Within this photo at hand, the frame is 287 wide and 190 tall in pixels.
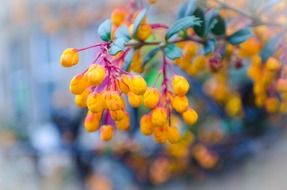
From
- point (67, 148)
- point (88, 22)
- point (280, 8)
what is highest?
point (88, 22)

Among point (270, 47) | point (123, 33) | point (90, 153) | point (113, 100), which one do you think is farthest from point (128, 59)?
point (90, 153)

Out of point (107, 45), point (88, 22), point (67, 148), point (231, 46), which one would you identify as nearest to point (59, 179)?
point (67, 148)

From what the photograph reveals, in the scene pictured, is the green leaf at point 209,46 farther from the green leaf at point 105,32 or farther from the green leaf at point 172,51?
the green leaf at point 105,32

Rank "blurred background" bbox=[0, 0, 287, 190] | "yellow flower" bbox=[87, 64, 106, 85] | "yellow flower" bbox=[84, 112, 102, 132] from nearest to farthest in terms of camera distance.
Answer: "yellow flower" bbox=[87, 64, 106, 85] → "yellow flower" bbox=[84, 112, 102, 132] → "blurred background" bbox=[0, 0, 287, 190]

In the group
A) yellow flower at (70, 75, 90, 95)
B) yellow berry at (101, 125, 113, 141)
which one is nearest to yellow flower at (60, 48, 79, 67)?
yellow flower at (70, 75, 90, 95)

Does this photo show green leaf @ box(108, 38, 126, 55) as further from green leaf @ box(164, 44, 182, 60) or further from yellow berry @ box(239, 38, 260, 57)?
yellow berry @ box(239, 38, 260, 57)

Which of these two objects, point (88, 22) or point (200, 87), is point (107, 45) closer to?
point (200, 87)
